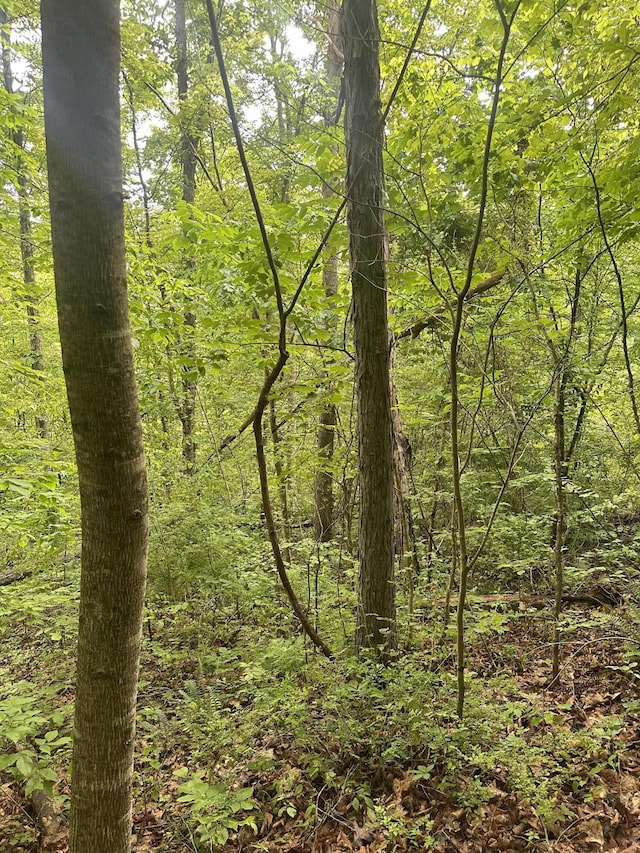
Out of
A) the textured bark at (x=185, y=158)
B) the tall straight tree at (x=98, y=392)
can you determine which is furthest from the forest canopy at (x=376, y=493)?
the textured bark at (x=185, y=158)

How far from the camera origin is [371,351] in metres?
3.41

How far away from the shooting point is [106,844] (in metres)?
1.62

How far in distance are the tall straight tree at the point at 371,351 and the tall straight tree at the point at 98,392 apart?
2.02m

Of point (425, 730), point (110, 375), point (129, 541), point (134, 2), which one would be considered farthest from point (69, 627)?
point (134, 2)

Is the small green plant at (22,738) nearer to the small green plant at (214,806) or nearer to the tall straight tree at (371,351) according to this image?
the small green plant at (214,806)

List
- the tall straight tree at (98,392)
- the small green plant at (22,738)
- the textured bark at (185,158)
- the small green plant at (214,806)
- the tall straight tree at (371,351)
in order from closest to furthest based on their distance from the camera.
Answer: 1. the tall straight tree at (98,392)
2. the small green plant at (22,738)
3. the small green plant at (214,806)
4. the tall straight tree at (371,351)
5. the textured bark at (185,158)

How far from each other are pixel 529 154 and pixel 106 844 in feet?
13.8

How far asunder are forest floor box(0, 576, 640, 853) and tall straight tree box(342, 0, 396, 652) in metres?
0.47

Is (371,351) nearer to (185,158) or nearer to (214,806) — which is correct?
(214,806)

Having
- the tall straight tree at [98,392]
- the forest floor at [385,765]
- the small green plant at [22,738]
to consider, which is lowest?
the forest floor at [385,765]

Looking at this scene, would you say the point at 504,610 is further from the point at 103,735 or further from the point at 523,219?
the point at 103,735

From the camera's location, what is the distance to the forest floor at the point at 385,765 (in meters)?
2.59

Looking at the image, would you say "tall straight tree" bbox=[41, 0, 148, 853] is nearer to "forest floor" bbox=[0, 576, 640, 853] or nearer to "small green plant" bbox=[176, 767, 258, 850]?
"small green plant" bbox=[176, 767, 258, 850]

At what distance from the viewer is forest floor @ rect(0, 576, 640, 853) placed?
2588 millimetres
